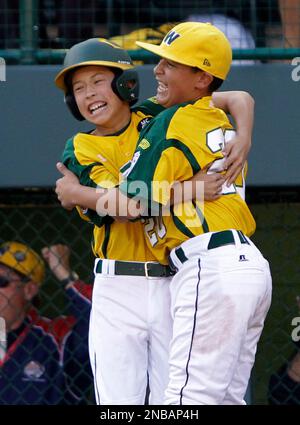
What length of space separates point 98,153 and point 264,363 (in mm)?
2520

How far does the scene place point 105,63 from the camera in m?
3.45

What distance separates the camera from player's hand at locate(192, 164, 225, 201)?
326 centimetres

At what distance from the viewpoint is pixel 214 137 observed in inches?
131

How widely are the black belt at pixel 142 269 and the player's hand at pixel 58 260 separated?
1.57m

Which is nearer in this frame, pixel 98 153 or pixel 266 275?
pixel 266 275

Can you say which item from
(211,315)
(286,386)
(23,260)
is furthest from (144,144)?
(286,386)

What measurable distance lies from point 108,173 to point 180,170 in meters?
0.29

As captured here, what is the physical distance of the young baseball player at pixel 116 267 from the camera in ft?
11.3

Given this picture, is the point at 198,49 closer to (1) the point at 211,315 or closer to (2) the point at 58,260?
(1) the point at 211,315

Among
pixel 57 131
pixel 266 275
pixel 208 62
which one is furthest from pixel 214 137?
pixel 57 131

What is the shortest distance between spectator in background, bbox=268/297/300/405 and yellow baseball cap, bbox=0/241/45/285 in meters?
1.38

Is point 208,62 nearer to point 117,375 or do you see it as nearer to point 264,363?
point 117,375

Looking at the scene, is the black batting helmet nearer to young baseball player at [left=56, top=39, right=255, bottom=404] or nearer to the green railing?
young baseball player at [left=56, top=39, right=255, bottom=404]

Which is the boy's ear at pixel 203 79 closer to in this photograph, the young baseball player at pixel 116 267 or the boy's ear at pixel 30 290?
the young baseball player at pixel 116 267
